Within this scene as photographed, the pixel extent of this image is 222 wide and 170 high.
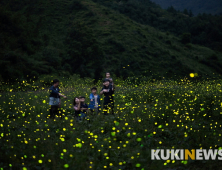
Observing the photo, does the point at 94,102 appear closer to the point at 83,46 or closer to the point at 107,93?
the point at 107,93

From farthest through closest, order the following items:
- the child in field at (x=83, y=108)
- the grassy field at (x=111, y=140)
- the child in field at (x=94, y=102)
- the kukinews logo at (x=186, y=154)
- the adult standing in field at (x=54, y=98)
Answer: the child in field at (x=94, y=102) → the child in field at (x=83, y=108) → the adult standing in field at (x=54, y=98) → the kukinews logo at (x=186, y=154) → the grassy field at (x=111, y=140)

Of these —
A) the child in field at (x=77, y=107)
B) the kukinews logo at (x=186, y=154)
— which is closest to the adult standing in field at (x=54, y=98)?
the child in field at (x=77, y=107)

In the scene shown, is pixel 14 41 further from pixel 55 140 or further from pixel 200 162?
pixel 200 162

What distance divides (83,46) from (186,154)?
31.6m

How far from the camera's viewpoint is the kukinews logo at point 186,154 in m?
5.10

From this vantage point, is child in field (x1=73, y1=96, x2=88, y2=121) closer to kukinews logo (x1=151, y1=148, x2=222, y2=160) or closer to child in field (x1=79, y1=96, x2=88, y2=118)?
child in field (x1=79, y1=96, x2=88, y2=118)

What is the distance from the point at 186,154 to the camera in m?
5.28

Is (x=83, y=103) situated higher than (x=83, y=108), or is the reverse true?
(x=83, y=103)

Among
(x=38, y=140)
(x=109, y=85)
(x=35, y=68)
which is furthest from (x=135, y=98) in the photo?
(x=35, y=68)

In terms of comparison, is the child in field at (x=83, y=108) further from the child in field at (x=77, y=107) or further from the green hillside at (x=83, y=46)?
the green hillside at (x=83, y=46)

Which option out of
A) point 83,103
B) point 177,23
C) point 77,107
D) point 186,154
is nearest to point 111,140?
point 186,154

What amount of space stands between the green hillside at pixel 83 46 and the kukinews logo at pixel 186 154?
718 inches

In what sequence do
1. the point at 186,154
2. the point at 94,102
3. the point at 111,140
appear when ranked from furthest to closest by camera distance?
the point at 94,102 → the point at 111,140 → the point at 186,154

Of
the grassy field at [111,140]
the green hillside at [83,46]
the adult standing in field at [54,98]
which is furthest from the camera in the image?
the green hillside at [83,46]
